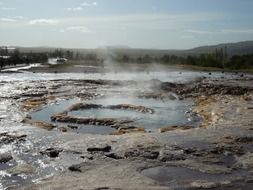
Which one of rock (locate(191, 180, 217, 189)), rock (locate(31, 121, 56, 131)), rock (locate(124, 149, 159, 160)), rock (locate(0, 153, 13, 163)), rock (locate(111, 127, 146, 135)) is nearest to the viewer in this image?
rock (locate(191, 180, 217, 189))

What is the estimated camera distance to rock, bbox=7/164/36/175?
14.4 metres

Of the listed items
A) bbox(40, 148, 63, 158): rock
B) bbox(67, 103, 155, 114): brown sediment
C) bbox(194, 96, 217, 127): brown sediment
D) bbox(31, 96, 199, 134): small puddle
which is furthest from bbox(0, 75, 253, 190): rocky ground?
bbox(67, 103, 155, 114): brown sediment

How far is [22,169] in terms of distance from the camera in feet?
48.1

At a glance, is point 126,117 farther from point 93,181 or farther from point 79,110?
point 93,181

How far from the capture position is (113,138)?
1956cm

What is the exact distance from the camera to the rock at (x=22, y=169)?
14359 millimetres

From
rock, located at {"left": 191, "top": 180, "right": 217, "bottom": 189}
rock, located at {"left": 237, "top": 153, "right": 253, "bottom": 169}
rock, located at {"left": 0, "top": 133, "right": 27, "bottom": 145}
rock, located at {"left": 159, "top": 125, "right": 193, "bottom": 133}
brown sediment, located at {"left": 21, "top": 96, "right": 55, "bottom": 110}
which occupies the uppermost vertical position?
brown sediment, located at {"left": 21, "top": 96, "right": 55, "bottom": 110}

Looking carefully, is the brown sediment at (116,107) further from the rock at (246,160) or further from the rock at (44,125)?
the rock at (246,160)

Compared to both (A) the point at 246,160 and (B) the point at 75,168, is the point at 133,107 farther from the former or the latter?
(B) the point at 75,168

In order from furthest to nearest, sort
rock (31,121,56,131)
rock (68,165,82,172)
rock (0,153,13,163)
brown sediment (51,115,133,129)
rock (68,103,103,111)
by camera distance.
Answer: rock (68,103,103,111), brown sediment (51,115,133,129), rock (31,121,56,131), rock (0,153,13,163), rock (68,165,82,172)

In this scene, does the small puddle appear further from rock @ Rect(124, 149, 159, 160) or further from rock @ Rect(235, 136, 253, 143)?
rock @ Rect(124, 149, 159, 160)

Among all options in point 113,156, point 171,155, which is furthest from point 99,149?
point 171,155

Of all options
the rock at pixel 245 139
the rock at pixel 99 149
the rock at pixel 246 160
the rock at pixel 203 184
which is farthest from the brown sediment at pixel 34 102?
the rock at pixel 203 184

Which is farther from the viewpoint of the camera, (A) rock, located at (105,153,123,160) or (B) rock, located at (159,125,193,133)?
(B) rock, located at (159,125,193,133)
